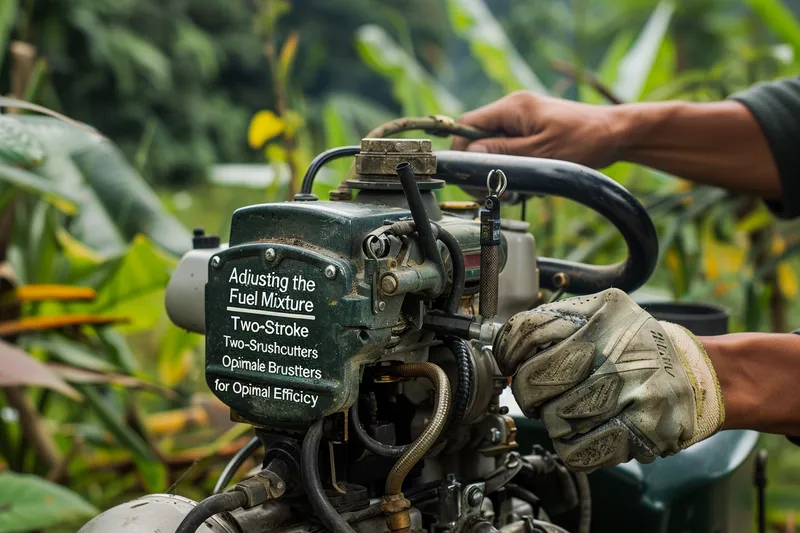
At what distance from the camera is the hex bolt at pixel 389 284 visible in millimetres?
896

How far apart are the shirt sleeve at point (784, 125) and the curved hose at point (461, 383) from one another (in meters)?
0.98

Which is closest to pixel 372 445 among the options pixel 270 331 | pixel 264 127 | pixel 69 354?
pixel 270 331

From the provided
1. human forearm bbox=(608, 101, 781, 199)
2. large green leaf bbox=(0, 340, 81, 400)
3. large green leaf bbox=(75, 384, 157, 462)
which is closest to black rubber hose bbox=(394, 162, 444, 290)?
human forearm bbox=(608, 101, 781, 199)

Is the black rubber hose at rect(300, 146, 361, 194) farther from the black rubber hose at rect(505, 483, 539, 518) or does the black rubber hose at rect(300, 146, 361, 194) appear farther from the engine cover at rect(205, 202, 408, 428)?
A: the black rubber hose at rect(505, 483, 539, 518)

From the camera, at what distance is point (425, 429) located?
93cm

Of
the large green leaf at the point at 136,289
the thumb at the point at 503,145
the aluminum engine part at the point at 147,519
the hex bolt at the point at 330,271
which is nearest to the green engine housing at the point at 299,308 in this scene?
the hex bolt at the point at 330,271

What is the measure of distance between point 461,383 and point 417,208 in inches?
8.3

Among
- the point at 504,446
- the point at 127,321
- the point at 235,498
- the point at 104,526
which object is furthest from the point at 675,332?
the point at 127,321

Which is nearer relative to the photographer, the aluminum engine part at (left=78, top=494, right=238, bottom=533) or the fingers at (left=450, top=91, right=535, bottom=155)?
the aluminum engine part at (left=78, top=494, right=238, bottom=533)

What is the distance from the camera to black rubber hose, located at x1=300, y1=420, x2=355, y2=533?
0.90 metres

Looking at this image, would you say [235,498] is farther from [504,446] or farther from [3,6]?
[3,6]

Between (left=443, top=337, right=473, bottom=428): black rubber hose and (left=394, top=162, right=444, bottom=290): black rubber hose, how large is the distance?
13 cm

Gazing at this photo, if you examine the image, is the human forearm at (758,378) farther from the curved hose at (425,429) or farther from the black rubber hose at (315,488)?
the black rubber hose at (315,488)

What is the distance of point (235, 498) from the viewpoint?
3.01 ft
